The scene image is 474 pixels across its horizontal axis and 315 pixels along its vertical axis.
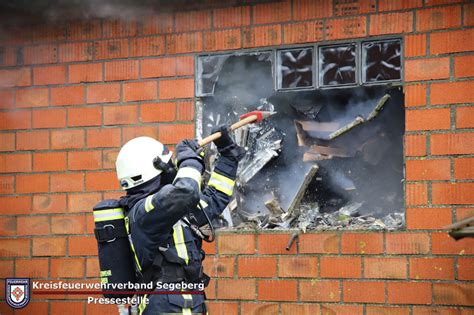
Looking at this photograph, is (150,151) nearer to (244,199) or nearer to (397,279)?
(244,199)

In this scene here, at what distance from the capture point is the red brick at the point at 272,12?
6.56 metres

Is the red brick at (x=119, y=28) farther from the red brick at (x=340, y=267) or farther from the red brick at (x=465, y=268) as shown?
the red brick at (x=465, y=268)

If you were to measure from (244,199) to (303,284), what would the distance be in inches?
37.9

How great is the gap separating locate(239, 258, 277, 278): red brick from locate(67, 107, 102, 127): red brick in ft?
6.18

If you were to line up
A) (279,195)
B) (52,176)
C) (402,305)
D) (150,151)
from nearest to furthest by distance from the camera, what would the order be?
(150,151), (402,305), (279,195), (52,176)

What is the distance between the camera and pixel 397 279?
6.08m

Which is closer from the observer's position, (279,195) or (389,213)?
(389,213)

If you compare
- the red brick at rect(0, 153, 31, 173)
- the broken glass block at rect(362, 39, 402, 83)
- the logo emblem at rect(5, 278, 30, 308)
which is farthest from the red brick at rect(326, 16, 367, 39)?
the logo emblem at rect(5, 278, 30, 308)

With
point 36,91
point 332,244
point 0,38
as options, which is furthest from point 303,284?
point 0,38

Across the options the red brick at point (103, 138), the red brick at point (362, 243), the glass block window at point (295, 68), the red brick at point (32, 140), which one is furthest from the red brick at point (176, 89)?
the red brick at point (362, 243)

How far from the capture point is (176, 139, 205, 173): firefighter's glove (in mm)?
5070

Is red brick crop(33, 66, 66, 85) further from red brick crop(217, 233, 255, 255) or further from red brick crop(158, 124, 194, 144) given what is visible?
red brick crop(217, 233, 255, 255)

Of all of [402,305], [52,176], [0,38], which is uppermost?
[0,38]

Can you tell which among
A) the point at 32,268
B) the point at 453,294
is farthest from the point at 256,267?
the point at 32,268
